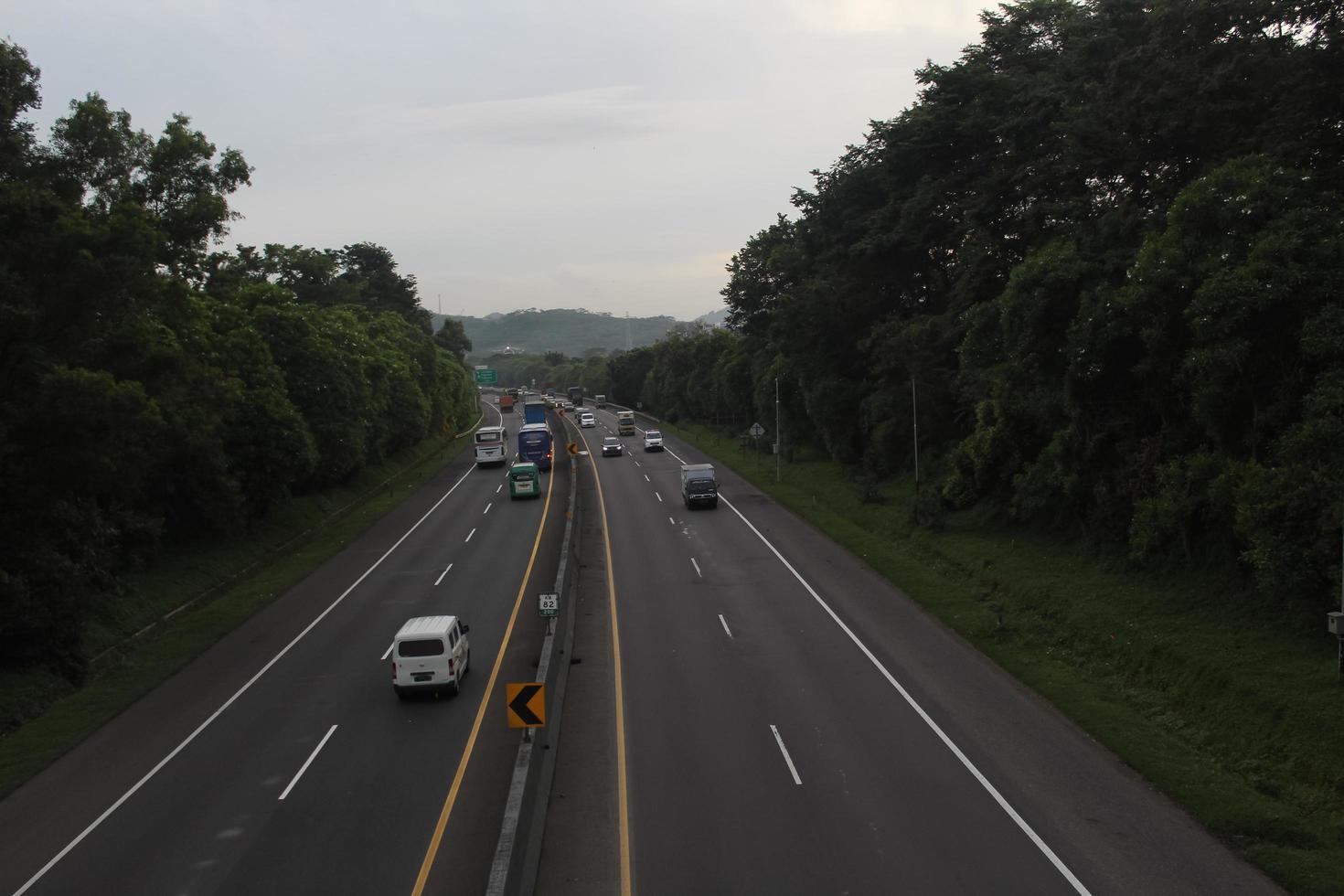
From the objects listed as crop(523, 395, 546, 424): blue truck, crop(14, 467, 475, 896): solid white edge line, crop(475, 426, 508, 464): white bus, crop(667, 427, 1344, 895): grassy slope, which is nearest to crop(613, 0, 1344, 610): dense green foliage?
crop(667, 427, 1344, 895): grassy slope

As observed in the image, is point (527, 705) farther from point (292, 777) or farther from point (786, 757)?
point (292, 777)

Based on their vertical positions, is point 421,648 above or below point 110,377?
below

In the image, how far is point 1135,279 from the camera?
24469 millimetres

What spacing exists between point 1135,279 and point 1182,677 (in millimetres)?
10290

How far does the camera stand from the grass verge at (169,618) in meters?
21.0

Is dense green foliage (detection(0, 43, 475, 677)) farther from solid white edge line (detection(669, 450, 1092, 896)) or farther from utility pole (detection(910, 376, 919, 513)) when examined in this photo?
utility pole (detection(910, 376, 919, 513))

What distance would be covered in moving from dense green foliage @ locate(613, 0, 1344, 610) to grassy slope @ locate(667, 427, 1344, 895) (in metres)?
1.31

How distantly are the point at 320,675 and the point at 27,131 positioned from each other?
51.8 ft

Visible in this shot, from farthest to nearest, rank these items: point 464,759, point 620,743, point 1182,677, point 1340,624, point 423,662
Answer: point 423,662
point 1182,677
point 620,743
point 464,759
point 1340,624

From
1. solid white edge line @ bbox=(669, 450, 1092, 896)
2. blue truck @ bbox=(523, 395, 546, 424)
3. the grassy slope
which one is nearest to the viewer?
solid white edge line @ bbox=(669, 450, 1092, 896)

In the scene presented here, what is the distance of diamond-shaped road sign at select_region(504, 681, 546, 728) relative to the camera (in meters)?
15.7

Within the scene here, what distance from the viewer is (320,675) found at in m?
23.8

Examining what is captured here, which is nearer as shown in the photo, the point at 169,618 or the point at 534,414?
the point at 169,618

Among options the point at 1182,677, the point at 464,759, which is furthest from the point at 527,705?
the point at 1182,677
